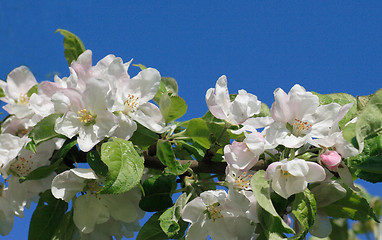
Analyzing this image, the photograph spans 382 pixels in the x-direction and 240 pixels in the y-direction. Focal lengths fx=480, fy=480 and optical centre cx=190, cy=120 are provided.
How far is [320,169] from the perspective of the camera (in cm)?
109

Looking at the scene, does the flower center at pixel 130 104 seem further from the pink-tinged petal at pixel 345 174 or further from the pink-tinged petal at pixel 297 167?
the pink-tinged petal at pixel 345 174

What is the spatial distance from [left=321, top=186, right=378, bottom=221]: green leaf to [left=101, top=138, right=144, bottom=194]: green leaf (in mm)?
518

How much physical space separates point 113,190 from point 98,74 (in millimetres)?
353

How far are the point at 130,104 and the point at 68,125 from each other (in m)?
0.17

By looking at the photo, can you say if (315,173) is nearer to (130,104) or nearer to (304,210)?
(304,210)

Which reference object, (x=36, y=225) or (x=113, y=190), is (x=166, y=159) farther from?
(x=36, y=225)

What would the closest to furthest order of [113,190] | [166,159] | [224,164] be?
[113,190] → [166,159] → [224,164]

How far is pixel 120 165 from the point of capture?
1104 mm

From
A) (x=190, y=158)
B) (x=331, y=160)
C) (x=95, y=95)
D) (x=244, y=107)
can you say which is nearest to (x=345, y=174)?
(x=331, y=160)

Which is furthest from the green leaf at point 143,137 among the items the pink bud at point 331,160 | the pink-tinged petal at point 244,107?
the pink bud at point 331,160

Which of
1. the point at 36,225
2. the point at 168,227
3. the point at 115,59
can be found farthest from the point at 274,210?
the point at 36,225

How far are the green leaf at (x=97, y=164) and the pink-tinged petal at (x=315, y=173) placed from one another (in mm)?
482

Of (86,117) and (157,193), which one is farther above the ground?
(86,117)

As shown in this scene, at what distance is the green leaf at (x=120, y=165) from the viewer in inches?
42.1
